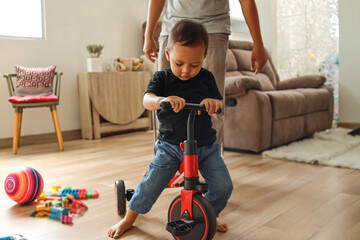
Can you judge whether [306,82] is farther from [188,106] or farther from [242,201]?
[188,106]

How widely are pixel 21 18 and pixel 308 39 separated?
3305 mm

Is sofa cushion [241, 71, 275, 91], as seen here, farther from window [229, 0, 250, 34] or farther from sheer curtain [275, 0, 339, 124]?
window [229, 0, 250, 34]

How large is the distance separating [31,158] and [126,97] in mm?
1487

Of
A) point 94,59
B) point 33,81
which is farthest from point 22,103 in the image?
point 94,59

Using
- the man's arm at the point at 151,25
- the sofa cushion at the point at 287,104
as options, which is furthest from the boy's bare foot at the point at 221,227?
the sofa cushion at the point at 287,104

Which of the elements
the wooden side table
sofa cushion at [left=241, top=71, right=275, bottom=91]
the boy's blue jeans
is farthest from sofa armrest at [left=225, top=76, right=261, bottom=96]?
the wooden side table

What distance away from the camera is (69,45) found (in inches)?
157

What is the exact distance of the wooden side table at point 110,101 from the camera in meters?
3.89

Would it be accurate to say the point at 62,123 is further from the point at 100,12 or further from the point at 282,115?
the point at 282,115

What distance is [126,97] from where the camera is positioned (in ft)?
13.7

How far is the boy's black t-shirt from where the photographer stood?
1259 mm

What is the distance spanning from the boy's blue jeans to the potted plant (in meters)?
2.82

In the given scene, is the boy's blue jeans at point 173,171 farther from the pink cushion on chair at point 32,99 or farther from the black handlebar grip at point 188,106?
the pink cushion on chair at point 32,99

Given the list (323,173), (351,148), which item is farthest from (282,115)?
(323,173)
